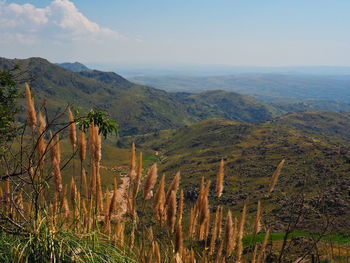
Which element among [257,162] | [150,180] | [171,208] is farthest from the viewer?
[257,162]

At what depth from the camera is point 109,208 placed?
385 cm

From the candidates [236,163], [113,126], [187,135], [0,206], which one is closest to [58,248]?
[0,206]

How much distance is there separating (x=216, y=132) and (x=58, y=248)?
159595mm

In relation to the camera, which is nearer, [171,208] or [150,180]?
[171,208]

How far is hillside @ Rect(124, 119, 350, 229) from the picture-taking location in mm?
21545

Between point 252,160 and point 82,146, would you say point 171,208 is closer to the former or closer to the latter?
point 82,146

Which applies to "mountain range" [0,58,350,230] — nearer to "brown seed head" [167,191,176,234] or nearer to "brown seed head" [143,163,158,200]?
"brown seed head" [167,191,176,234]

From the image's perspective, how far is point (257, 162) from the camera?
83.2 m

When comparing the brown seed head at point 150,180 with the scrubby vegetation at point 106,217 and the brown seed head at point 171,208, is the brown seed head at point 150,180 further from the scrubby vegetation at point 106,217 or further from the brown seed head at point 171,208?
the brown seed head at point 171,208

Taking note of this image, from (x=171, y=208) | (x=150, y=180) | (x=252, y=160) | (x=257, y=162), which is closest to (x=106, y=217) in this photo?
(x=150, y=180)

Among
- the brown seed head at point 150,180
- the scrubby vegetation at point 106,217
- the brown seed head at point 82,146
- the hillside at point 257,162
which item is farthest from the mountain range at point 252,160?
the brown seed head at point 82,146

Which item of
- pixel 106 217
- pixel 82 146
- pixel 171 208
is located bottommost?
pixel 106 217

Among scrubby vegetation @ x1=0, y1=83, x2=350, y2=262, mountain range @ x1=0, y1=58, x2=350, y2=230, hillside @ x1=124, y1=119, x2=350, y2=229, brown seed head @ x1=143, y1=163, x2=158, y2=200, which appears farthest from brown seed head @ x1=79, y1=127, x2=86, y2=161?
hillside @ x1=124, y1=119, x2=350, y2=229

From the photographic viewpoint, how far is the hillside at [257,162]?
2155cm
